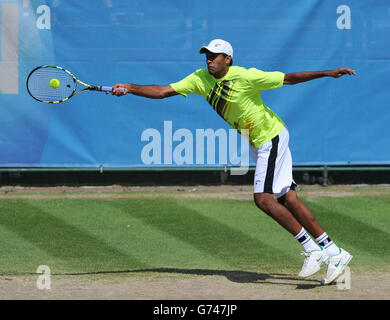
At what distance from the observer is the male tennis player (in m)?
7.86

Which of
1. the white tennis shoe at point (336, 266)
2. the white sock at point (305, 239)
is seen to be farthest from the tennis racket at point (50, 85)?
the white tennis shoe at point (336, 266)

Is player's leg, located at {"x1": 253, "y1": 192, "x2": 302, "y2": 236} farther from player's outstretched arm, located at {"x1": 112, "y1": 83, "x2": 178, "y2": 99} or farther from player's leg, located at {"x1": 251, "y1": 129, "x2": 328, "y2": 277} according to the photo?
player's outstretched arm, located at {"x1": 112, "y1": 83, "x2": 178, "y2": 99}

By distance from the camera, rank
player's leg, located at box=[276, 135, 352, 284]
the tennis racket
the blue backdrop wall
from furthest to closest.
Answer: the blue backdrop wall → the tennis racket → player's leg, located at box=[276, 135, 352, 284]

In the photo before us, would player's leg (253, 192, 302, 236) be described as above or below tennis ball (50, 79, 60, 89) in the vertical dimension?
below

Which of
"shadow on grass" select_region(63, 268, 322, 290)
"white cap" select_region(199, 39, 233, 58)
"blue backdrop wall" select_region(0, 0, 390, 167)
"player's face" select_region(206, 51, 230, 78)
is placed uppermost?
"blue backdrop wall" select_region(0, 0, 390, 167)

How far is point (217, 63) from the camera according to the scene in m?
7.91

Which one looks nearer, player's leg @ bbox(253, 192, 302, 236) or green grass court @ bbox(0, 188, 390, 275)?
player's leg @ bbox(253, 192, 302, 236)

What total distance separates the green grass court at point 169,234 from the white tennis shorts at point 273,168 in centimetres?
92

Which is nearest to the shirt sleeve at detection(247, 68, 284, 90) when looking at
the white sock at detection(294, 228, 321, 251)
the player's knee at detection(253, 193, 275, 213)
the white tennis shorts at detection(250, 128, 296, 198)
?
the white tennis shorts at detection(250, 128, 296, 198)

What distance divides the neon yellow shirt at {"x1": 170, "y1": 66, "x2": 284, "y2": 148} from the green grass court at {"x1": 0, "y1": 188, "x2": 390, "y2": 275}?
53.0 inches

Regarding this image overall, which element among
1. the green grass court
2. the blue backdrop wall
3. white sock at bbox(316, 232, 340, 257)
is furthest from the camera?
the blue backdrop wall

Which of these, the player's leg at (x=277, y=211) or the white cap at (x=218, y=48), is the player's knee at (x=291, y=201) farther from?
the white cap at (x=218, y=48)

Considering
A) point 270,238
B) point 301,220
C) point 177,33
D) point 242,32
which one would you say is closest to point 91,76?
point 177,33

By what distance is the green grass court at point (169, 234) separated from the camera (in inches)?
342
